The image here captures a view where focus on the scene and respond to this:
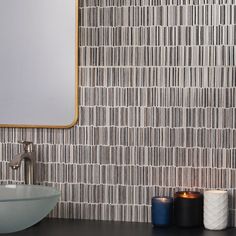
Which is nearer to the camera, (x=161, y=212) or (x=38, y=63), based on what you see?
(x=161, y=212)

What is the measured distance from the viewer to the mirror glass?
241 cm

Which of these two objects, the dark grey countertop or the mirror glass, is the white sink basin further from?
the mirror glass

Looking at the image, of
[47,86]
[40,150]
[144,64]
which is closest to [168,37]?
[144,64]

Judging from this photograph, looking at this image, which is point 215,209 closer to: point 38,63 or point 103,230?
point 103,230

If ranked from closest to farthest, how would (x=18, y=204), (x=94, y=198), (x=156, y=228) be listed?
(x=18, y=204), (x=156, y=228), (x=94, y=198)

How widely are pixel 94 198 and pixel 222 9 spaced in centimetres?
81

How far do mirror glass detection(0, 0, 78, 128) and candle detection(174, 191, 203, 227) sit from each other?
0.49 metres

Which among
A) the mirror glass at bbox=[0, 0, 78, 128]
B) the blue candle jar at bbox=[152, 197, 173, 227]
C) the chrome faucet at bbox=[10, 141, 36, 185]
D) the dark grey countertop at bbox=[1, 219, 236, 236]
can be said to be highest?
the mirror glass at bbox=[0, 0, 78, 128]

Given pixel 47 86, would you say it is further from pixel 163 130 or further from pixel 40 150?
pixel 163 130

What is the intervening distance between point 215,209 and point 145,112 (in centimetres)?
42

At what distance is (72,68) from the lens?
242cm

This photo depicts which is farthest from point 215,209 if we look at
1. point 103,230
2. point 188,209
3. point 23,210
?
point 23,210

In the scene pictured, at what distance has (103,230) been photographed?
2229mm

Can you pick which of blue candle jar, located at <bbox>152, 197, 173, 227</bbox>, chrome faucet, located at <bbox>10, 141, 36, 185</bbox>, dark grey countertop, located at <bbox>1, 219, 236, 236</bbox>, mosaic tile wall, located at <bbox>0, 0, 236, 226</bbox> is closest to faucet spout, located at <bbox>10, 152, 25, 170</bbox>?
chrome faucet, located at <bbox>10, 141, 36, 185</bbox>
